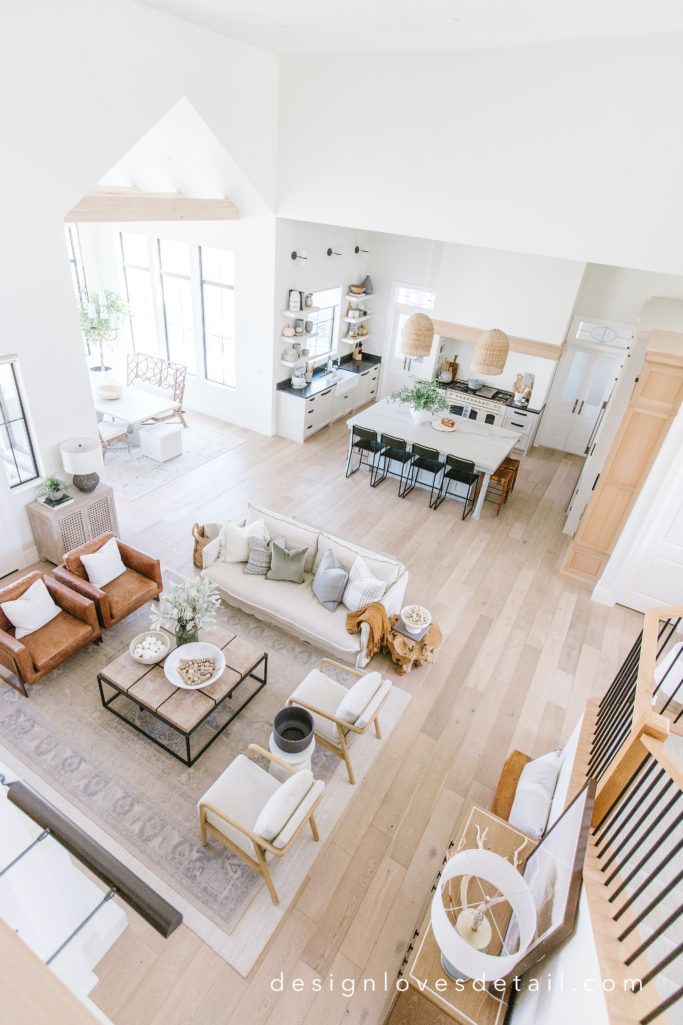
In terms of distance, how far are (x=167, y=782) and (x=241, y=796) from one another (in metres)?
0.82

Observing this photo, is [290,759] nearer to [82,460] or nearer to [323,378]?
[82,460]

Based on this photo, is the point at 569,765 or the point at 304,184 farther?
the point at 304,184

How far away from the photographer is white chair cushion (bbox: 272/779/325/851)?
3217 millimetres

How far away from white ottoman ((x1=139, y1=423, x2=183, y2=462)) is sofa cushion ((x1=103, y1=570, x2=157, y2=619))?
125 inches

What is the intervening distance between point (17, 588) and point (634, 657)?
491cm

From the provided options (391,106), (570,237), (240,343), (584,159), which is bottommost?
(240,343)

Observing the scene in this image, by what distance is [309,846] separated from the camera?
3799 mm

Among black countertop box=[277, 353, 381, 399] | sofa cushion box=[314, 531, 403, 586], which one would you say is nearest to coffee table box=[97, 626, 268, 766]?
sofa cushion box=[314, 531, 403, 586]

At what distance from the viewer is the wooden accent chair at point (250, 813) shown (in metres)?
3.25

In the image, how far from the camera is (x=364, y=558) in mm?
5418

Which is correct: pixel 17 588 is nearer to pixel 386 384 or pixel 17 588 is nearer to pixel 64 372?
pixel 64 372

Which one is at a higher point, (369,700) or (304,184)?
(304,184)

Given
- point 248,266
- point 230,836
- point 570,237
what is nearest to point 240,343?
point 248,266

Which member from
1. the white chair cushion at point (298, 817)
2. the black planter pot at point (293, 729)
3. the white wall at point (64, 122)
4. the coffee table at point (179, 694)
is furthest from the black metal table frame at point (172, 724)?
the white wall at point (64, 122)
